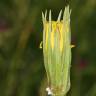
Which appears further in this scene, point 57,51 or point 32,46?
point 32,46

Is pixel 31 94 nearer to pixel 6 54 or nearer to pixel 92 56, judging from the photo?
pixel 6 54

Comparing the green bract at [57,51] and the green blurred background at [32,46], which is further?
the green blurred background at [32,46]

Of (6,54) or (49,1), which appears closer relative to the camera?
(6,54)

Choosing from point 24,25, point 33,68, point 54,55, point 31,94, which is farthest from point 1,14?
point 54,55

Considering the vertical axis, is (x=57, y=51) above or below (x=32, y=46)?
above

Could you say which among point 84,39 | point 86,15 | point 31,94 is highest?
point 86,15

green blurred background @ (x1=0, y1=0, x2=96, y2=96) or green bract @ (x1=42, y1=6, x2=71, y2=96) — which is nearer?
green bract @ (x1=42, y1=6, x2=71, y2=96)

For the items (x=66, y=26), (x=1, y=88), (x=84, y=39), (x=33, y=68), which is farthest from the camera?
(x=84, y=39)

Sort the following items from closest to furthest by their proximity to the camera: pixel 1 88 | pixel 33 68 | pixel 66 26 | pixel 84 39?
pixel 66 26 < pixel 1 88 < pixel 33 68 < pixel 84 39
